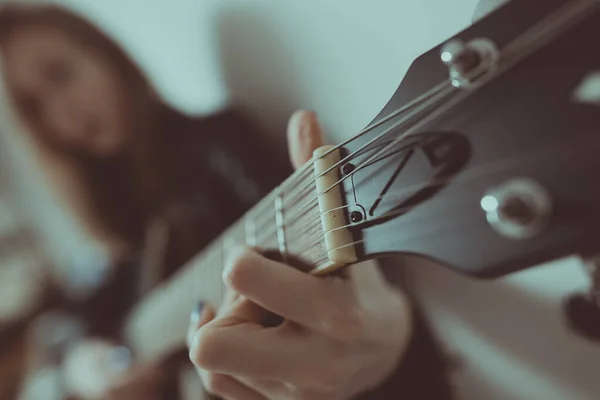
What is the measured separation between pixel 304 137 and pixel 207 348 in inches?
6.4

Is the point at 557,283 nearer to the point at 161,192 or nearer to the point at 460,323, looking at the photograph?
the point at 460,323

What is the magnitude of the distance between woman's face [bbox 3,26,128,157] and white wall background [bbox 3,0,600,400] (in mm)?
189

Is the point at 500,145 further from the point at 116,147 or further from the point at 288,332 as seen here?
the point at 116,147

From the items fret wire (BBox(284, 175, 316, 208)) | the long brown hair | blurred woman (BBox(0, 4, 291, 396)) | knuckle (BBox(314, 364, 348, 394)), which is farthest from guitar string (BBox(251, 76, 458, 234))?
the long brown hair

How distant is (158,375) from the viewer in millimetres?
782

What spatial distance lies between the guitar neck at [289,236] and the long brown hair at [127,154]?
0.30 metres

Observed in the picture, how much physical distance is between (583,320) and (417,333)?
0.19 metres

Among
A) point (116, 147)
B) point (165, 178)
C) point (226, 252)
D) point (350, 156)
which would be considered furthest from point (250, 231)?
point (116, 147)

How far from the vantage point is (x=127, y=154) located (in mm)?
952

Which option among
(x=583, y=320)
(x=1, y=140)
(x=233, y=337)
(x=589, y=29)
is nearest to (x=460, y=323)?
(x=583, y=320)

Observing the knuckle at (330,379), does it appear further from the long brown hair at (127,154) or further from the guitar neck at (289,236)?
the long brown hair at (127,154)

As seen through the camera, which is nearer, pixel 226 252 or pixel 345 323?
pixel 345 323

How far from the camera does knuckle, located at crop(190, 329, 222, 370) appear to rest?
1.18ft

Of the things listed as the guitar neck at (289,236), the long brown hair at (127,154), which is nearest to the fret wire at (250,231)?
the guitar neck at (289,236)
